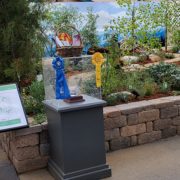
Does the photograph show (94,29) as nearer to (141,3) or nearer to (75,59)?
(141,3)

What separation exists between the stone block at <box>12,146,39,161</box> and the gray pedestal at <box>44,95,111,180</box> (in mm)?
346

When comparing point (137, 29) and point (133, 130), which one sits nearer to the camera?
point (133, 130)

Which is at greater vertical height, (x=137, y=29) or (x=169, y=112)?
(x=137, y=29)

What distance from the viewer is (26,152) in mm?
4090

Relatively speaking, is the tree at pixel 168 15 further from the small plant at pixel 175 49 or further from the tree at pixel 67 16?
the tree at pixel 67 16

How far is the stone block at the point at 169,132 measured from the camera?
504 centimetres

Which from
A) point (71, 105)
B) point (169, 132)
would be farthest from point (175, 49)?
point (71, 105)

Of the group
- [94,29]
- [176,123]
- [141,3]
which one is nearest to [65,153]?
[176,123]

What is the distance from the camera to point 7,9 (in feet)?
16.7

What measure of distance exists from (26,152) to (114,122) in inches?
47.6

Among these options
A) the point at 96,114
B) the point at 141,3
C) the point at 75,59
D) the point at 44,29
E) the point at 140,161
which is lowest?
the point at 140,161

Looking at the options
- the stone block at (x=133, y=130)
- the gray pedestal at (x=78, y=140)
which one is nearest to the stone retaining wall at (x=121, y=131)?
the stone block at (x=133, y=130)

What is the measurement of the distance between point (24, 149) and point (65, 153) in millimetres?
628

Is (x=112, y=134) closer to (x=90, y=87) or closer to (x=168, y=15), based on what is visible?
(x=90, y=87)
